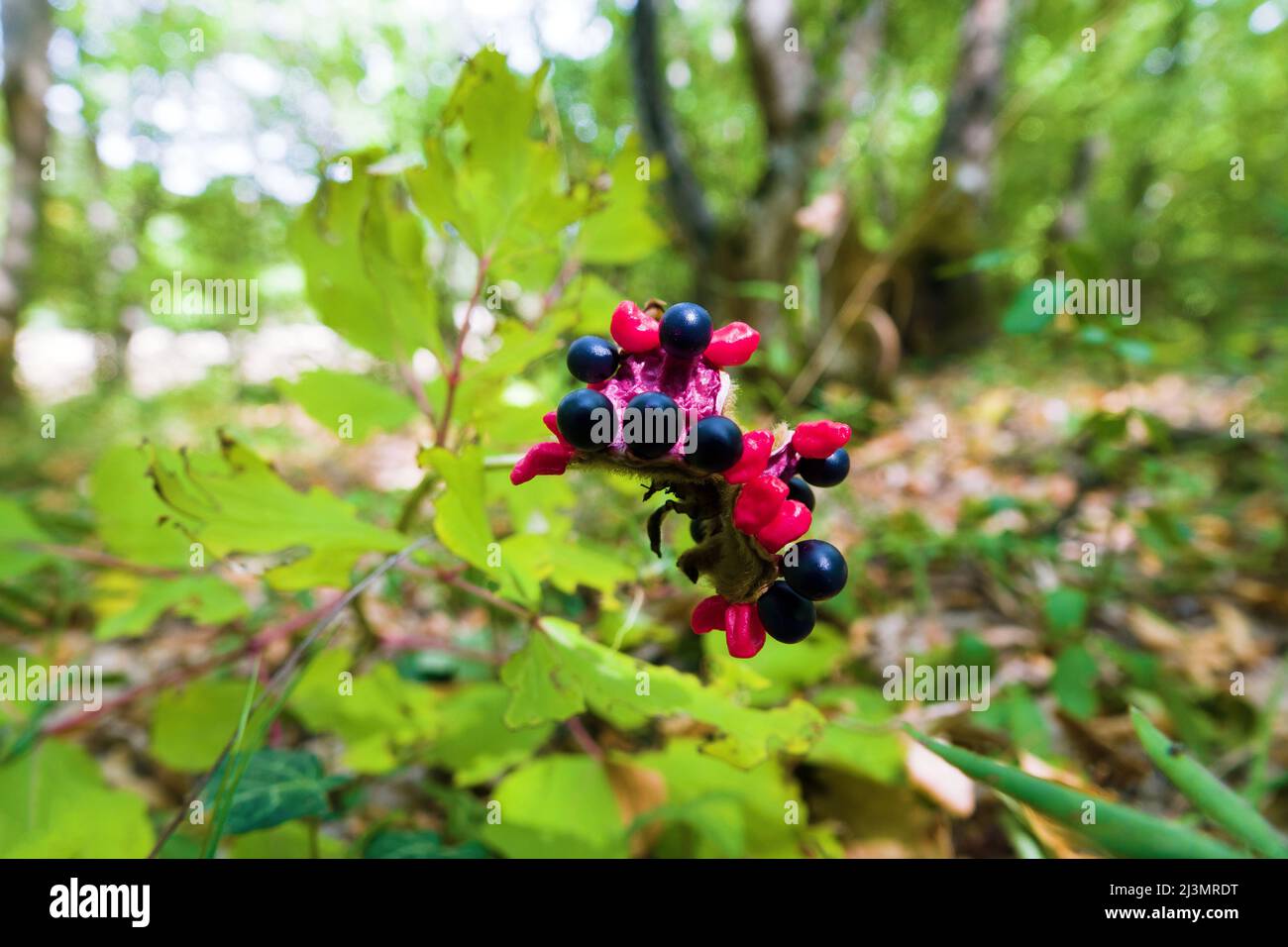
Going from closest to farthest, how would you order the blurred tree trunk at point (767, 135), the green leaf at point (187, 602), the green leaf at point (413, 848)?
1. the green leaf at point (413, 848)
2. the green leaf at point (187, 602)
3. the blurred tree trunk at point (767, 135)

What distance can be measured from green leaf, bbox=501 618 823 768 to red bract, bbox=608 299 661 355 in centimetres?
36

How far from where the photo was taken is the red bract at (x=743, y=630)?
51cm

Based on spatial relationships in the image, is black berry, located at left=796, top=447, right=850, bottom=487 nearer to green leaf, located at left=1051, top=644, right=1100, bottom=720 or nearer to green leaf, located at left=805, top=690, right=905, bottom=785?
green leaf, located at left=805, top=690, right=905, bottom=785

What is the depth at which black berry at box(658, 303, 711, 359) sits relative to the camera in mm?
468

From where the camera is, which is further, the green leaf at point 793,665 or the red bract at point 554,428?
the green leaf at point 793,665

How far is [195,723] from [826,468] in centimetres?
121

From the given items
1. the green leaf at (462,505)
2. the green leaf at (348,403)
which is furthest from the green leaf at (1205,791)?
the green leaf at (348,403)

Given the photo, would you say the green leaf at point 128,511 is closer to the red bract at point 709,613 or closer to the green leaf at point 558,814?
the green leaf at point 558,814

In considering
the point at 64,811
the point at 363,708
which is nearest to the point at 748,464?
the point at 363,708

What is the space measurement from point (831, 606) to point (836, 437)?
1.07 metres

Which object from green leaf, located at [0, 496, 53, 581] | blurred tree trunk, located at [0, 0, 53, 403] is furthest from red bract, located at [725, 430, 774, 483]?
blurred tree trunk, located at [0, 0, 53, 403]

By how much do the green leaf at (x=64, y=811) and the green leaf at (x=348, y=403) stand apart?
0.58 meters

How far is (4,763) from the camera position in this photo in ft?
3.25

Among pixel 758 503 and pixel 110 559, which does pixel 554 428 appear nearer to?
pixel 758 503
